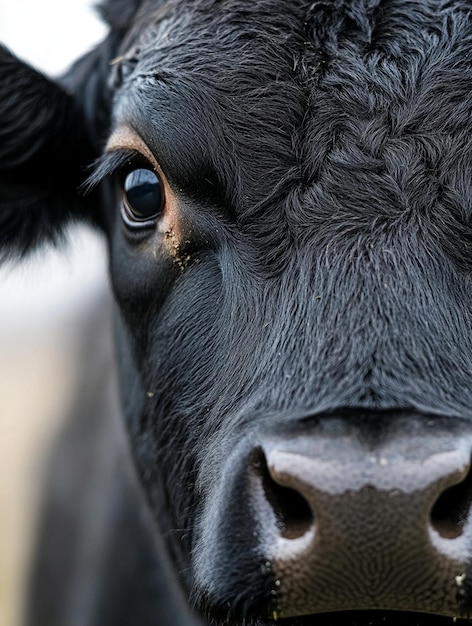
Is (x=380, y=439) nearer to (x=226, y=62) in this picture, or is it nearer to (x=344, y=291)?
(x=344, y=291)

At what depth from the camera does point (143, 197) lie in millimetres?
3031

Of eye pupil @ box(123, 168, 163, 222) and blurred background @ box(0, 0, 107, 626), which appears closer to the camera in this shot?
eye pupil @ box(123, 168, 163, 222)

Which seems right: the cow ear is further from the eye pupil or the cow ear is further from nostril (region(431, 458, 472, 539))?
nostril (region(431, 458, 472, 539))

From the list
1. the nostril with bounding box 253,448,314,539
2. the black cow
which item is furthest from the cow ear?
the nostril with bounding box 253,448,314,539

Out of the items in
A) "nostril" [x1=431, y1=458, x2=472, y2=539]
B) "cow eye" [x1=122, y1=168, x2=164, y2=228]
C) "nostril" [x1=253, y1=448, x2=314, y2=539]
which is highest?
"cow eye" [x1=122, y1=168, x2=164, y2=228]

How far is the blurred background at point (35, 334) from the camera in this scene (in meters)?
4.38

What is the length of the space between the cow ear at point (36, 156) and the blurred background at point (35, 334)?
0.13 metres

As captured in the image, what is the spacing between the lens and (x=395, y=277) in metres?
2.35

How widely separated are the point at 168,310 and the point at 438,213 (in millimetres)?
955

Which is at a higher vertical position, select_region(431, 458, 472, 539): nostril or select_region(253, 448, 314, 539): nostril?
select_region(431, 458, 472, 539): nostril

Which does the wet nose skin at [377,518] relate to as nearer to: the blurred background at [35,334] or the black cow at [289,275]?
the black cow at [289,275]

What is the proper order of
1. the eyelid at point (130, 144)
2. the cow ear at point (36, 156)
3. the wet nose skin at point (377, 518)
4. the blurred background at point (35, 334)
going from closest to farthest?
the wet nose skin at point (377, 518) < the eyelid at point (130, 144) < the cow ear at point (36, 156) < the blurred background at point (35, 334)

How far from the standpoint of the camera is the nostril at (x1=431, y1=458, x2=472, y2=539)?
6.61ft

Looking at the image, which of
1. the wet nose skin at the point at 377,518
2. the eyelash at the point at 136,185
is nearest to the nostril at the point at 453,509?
the wet nose skin at the point at 377,518
